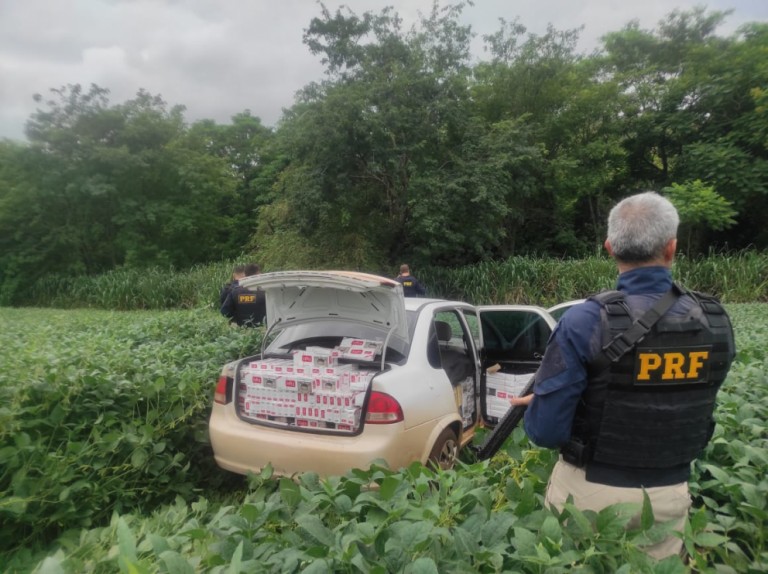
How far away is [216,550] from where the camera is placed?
1.43 m

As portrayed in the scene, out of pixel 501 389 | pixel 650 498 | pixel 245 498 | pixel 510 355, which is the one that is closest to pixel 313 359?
pixel 245 498

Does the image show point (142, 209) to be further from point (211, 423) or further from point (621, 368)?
point (621, 368)

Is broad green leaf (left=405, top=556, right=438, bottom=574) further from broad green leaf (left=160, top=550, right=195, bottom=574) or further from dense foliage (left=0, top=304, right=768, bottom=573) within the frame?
broad green leaf (left=160, top=550, right=195, bottom=574)

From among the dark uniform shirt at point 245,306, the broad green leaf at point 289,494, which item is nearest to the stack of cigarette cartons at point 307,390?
the broad green leaf at point 289,494

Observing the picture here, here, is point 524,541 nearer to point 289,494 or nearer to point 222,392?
point 289,494

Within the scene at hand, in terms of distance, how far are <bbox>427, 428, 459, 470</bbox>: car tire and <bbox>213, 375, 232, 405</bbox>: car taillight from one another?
1476 millimetres

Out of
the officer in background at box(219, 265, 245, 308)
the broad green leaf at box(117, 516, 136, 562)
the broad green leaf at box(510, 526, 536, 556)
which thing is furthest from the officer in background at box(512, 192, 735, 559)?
the officer in background at box(219, 265, 245, 308)

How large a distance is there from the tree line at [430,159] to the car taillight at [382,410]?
41.0 ft

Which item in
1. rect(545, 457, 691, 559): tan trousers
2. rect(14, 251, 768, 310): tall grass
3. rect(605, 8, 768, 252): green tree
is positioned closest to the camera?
rect(545, 457, 691, 559): tan trousers

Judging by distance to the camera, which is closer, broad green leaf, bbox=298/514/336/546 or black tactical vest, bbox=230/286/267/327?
broad green leaf, bbox=298/514/336/546

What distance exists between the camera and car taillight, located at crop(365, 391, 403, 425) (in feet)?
10.8

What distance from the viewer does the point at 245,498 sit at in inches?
107

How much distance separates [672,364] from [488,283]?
14604 millimetres

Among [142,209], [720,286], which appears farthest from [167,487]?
[142,209]
